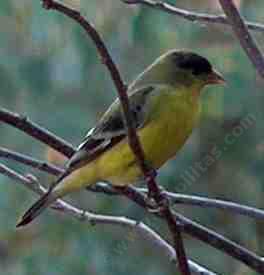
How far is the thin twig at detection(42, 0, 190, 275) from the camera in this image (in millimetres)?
1503

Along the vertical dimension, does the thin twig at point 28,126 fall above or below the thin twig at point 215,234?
above

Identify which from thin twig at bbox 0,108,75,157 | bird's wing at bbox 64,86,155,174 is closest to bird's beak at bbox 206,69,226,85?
bird's wing at bbox 64,86,155,174

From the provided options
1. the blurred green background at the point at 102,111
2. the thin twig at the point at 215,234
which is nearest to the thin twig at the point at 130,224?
the thin twig at the point at 215,234

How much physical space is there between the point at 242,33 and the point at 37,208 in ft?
2.19

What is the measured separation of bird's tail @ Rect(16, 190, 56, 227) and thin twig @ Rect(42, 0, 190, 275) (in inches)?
17.3

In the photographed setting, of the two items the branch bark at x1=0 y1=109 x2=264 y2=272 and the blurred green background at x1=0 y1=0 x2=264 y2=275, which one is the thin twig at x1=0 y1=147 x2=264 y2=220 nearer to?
the branch bark at x1=0 y1=109 x2=264 y2=272

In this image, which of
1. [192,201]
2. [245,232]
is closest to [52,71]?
[245,232]

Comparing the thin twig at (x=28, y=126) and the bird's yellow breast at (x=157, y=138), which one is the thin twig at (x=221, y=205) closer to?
the thin twig at (x=28, y=126)

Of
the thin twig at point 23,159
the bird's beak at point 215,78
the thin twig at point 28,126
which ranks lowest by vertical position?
the bird's beak at point 215,78

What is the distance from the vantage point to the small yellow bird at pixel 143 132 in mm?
2492

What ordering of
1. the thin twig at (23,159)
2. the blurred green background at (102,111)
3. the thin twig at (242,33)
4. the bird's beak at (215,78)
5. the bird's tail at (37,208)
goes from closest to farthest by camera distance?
the thin twig at (242,33), the thin twig at (23,159), the bird's tail at (37,208), the bird's beak at (215,78), the blurred green background at (102,111)

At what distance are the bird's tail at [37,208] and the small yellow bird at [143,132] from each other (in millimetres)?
Answer: 38

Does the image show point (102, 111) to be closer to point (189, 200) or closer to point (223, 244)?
point (189, 200)

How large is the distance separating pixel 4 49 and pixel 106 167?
2.38m
